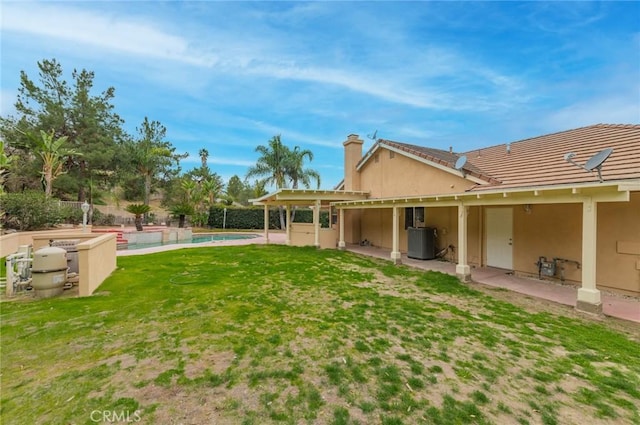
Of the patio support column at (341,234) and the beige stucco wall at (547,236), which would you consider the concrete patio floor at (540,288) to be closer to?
the beige stucco wall at (547,236)

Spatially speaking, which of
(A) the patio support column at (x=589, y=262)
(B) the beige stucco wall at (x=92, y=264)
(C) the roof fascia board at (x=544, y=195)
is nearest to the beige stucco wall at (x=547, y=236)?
(C) the roof fascia board at (x=544, y=195)

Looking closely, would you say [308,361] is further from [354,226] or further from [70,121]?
[70,121]

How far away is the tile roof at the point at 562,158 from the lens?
640 centimetres

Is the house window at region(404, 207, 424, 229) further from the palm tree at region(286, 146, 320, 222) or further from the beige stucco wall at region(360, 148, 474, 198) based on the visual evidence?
the palm tree at region(286, 146, 320, 222)

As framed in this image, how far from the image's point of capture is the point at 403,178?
1280cm

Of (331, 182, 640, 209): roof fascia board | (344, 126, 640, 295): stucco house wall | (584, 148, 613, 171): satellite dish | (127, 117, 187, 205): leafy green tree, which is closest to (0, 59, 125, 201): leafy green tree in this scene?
(127, 117, 187, 205): leafy green tree

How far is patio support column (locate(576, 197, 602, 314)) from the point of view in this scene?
18.4 feet

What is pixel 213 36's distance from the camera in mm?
12039

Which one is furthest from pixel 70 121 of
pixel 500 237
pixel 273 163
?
pixel 500 237

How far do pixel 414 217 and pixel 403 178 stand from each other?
1869 mm

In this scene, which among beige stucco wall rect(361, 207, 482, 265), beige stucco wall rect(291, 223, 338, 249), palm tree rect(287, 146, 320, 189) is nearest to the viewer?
beige stucco wall rect(361, 207, 482, 265)

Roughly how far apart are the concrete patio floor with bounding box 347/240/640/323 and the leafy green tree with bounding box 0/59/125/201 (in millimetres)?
28695

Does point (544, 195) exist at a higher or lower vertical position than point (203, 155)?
lower

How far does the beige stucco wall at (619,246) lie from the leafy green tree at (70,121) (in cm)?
3207
